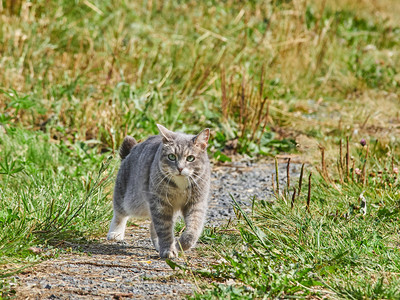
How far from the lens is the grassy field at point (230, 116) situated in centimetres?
328

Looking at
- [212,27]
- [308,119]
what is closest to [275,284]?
[308,119]

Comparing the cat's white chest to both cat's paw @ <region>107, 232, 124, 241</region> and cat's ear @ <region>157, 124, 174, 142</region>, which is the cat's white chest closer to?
cat's ear @ <region>157, 124, 174, 142</region>

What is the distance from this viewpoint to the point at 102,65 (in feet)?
25.2

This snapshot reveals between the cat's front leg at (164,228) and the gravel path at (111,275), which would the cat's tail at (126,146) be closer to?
the gravel path at (111,275)

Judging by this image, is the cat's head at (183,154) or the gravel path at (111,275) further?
the cat's head at (183,154)

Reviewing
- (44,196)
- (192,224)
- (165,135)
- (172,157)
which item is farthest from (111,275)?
(44,196)

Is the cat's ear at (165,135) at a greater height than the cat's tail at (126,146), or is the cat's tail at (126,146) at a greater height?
the cat's ear at (165,135)

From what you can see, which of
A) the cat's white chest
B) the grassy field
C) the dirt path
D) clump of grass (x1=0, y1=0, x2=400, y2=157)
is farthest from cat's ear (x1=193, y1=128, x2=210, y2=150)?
clump of grass (x1=0, y1=0, x2=400, y2=157)

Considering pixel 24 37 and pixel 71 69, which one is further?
pixel 71 69

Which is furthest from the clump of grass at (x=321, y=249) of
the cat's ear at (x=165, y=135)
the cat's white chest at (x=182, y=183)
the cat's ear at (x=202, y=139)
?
the cat's ear at (x=165, y=135)

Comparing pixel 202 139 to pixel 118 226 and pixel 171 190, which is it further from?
pixel 118 226

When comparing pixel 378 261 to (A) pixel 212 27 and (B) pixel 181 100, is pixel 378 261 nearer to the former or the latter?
(B) pixel 181 100

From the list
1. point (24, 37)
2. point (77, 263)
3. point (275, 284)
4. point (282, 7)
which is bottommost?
point (77, 263)

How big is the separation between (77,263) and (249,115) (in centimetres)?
384
